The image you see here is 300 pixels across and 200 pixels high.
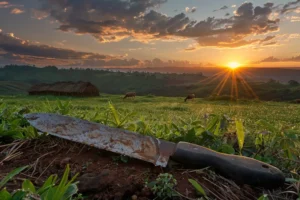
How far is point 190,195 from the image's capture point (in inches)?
65.6

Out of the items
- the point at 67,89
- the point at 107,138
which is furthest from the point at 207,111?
the point at 67,89

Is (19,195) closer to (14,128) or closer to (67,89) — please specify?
(14,128)

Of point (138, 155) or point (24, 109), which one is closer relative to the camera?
point (138, 155)

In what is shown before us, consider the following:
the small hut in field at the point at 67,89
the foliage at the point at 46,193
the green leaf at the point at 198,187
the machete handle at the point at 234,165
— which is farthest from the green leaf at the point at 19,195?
the small hut in field at the point at 67,89

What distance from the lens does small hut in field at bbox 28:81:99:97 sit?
6194 centimetres

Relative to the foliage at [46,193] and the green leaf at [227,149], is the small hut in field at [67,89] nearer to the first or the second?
the green leaf at [227,149]

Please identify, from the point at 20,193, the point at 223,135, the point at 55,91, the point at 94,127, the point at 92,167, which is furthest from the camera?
the point at 55,91

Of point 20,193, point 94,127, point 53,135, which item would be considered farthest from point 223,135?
point 20,193

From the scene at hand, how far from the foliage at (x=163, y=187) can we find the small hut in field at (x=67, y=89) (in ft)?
203

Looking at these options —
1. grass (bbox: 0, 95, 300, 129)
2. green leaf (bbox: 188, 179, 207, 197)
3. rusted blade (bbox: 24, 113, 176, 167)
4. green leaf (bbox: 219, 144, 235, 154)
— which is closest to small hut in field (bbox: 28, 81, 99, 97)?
grass (bbox: 0, 95, 300, 129)

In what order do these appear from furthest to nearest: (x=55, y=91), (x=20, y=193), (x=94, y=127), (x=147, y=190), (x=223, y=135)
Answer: (x=55, y=91) → (x=223, y=135) → (x=94, y=127) → (x=147, y=190) → (x=20, y=193)

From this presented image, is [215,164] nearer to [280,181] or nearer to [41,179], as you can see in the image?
[280,181]

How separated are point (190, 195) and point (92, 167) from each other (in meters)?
0.73

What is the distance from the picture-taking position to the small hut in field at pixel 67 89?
61.9 meters
